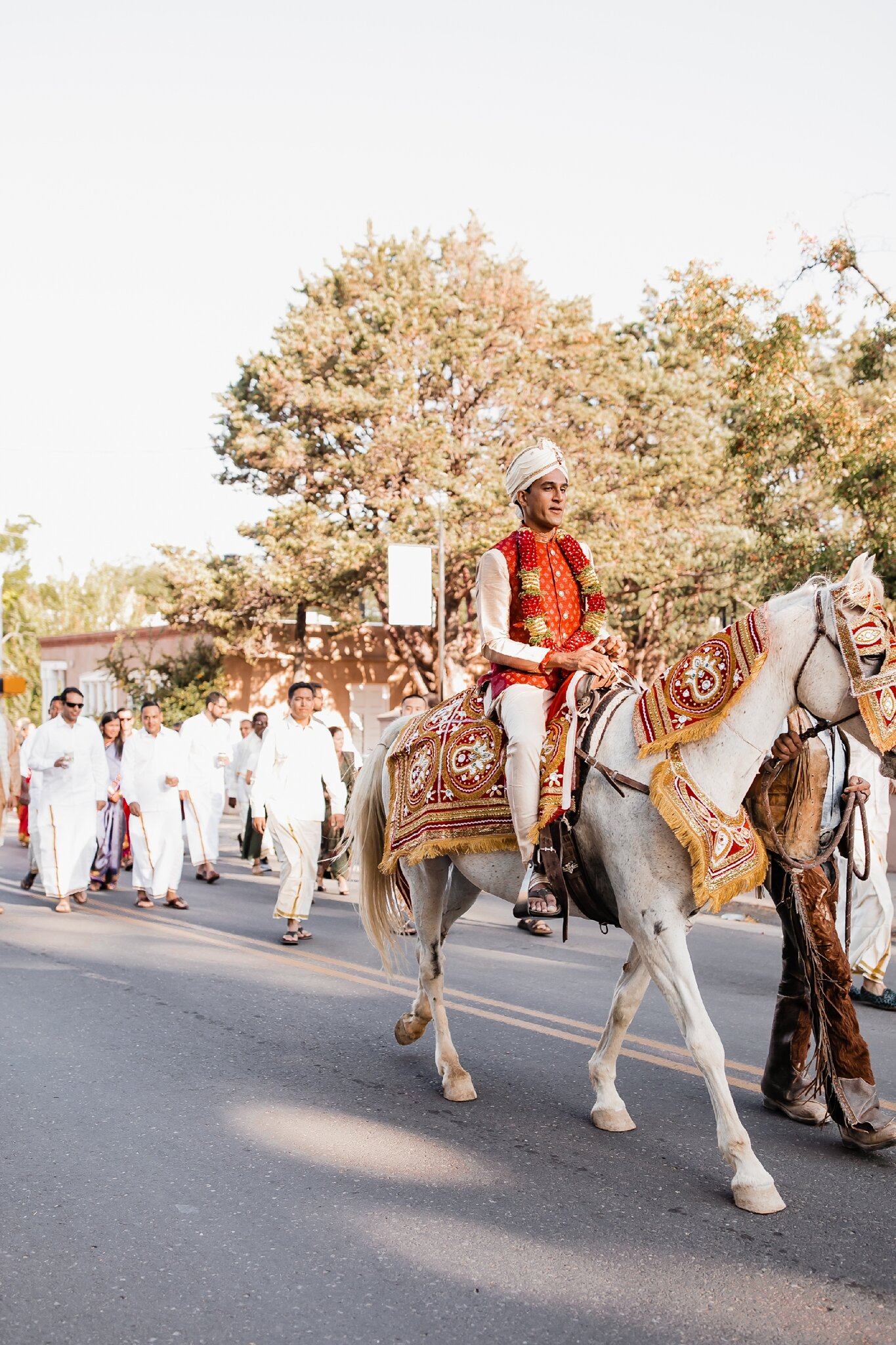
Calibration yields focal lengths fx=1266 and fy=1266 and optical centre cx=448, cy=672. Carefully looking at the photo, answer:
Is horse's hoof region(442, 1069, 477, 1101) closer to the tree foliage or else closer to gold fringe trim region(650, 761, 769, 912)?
gold fringe trim region(650, 761, 769, 912)

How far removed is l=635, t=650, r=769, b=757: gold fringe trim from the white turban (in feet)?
4.34

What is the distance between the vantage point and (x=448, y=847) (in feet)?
18.5

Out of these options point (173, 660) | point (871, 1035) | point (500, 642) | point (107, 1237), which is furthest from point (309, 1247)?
point (173, 660)

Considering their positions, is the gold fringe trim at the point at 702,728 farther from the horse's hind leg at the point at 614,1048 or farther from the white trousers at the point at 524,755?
the horse's hind leg at the point at 614,1048

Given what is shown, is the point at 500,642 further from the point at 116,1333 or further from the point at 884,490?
the point at 884,490

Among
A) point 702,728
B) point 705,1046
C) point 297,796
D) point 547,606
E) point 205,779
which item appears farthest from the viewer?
point 205,779

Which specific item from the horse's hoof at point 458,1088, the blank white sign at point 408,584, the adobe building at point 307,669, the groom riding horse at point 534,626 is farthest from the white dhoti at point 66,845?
the adobe building at point 307,669

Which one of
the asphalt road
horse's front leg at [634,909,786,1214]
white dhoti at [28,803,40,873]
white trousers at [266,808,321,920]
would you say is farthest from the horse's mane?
white dhoti at [28,803,40,873]

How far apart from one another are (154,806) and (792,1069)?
8.61 m

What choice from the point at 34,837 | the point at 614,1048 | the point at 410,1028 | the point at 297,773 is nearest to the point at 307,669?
the point at 34,837

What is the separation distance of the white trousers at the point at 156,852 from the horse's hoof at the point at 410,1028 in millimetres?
6479

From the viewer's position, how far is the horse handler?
494cm

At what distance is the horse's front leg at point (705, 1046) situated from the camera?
4.30 meters

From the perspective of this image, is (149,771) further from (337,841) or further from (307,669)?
(307,669)
